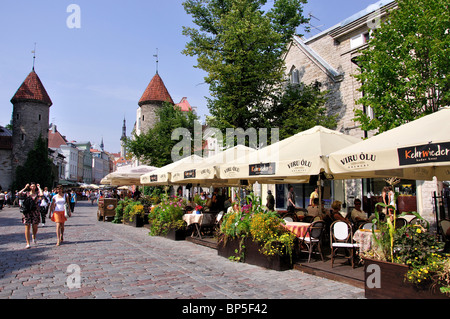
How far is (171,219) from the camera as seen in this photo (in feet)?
37.6

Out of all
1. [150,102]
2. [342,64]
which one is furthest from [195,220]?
[150,102]

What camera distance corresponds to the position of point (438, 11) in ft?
33.7

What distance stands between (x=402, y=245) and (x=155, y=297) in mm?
3466

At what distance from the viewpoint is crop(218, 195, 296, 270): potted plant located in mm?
6779

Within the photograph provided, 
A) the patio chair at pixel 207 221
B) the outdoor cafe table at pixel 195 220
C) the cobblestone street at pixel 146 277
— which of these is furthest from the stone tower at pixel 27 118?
the patio chair at pixel 207 221

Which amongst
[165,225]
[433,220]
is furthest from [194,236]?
[433,220]

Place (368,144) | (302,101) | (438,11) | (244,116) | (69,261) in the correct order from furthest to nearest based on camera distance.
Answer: (302,101)
(244,116)
(438,11)
(69,261)
(368,144)

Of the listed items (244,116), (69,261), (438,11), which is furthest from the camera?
(244,116)

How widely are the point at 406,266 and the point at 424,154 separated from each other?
1438 millimetres

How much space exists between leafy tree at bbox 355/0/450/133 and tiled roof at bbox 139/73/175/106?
4094 centimetres

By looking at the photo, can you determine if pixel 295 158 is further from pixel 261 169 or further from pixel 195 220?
pixel 195 220

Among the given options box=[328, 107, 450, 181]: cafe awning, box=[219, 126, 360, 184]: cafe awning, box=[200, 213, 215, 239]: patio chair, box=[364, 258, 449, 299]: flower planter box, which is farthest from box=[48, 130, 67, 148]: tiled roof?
box=[364, 258, 449, 299]: flower planter box
